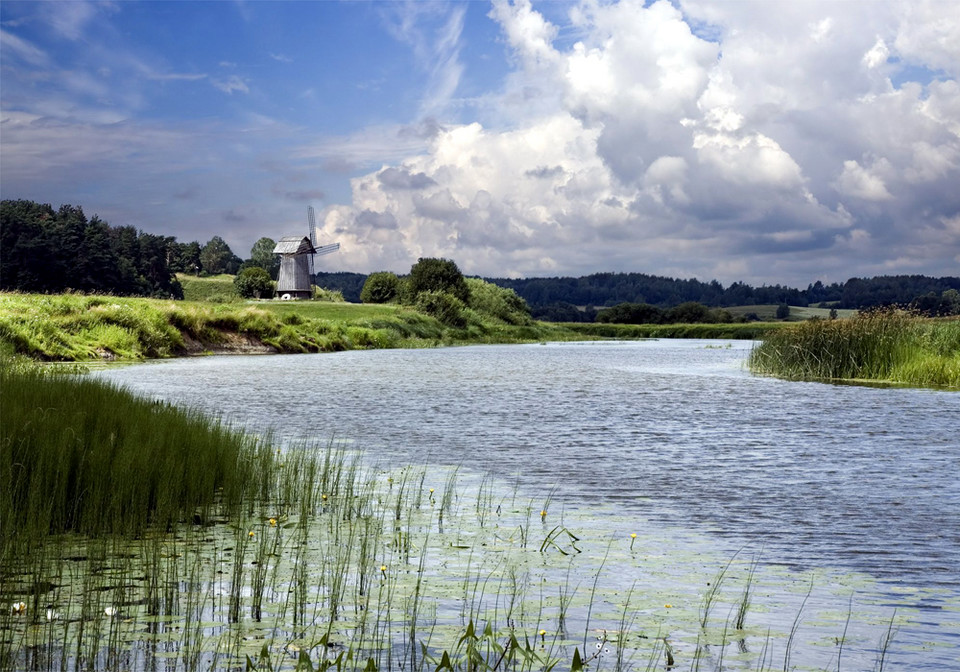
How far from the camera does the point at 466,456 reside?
13.9 m

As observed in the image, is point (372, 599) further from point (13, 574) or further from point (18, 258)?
point (18, 258)

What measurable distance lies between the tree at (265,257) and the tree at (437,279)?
62196 mm

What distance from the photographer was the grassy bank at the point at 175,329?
1431 inches

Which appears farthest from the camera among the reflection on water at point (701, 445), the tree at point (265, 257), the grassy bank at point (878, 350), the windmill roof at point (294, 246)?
the tree at point (265, 257)

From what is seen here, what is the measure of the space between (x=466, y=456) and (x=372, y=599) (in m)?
7.76

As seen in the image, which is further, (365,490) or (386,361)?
(386,361)

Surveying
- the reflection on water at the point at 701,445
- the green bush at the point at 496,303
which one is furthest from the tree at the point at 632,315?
the reflection on water at the point at 701,445

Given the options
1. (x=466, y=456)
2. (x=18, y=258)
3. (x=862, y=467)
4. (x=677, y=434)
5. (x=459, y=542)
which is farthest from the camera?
(x=18, y=258)

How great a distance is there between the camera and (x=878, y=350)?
100 feet

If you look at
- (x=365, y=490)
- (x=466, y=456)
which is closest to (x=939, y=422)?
(x=466, y=456)

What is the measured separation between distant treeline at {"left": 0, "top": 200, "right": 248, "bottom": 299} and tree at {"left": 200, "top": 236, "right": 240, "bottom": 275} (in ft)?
164

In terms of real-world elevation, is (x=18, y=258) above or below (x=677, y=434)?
above

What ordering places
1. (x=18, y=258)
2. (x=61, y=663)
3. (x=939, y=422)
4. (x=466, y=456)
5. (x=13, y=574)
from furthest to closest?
1. (x=18, y=258)
2. (x=939, y=422)
3. (x=466, y=456)
4. (x=13, y=574)
5. (x=61, y=663)

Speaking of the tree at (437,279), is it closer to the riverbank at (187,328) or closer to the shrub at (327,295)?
the shrub at (327,295)
